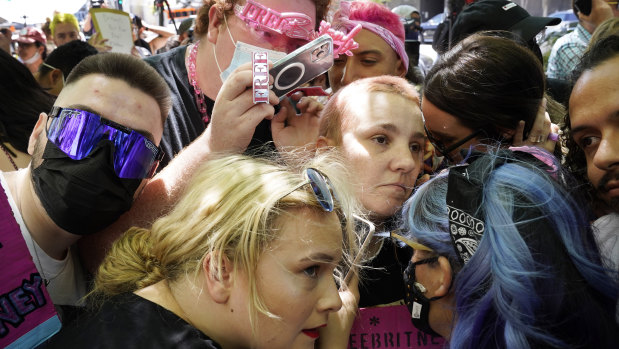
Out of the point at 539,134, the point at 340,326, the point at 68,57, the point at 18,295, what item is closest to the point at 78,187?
the point at 18,295

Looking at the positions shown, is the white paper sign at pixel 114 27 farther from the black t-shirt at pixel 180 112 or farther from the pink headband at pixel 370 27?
the pink headband at pixel 370 27

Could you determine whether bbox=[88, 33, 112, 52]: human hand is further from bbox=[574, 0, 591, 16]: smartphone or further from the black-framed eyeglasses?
bbox=[574, 0, 591, 16]: smartphone

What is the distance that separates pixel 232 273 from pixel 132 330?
1.05 feet

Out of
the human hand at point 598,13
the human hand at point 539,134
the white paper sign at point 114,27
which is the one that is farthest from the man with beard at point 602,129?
the white paper sign at point 114,27

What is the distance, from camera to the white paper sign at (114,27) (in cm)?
429

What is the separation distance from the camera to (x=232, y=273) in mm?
1539

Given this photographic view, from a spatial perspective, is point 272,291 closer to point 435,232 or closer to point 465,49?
point 435,232

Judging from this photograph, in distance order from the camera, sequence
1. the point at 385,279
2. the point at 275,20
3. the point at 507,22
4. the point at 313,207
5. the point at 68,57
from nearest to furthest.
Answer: the point at 313,207, the point at 385,279, the point at 275,20, the point at 507,22, the point at 68,57

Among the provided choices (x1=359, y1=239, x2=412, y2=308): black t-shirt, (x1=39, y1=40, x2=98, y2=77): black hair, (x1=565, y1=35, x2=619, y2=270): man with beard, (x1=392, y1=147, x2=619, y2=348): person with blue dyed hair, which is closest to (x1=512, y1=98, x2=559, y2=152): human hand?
(x1=565, y1=35, x2=619, y2=270): man with beard

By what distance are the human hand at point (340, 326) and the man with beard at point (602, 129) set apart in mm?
875

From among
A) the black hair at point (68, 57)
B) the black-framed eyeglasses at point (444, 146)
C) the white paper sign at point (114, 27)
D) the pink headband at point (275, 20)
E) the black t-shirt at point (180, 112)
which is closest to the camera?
the black-framed eyeglasses at point (444, 146)

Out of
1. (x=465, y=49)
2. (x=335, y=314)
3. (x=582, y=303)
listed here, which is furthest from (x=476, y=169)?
(x=465, y=49)

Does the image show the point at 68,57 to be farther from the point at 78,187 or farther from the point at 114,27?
the point at 78,187

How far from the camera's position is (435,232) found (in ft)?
5.59
